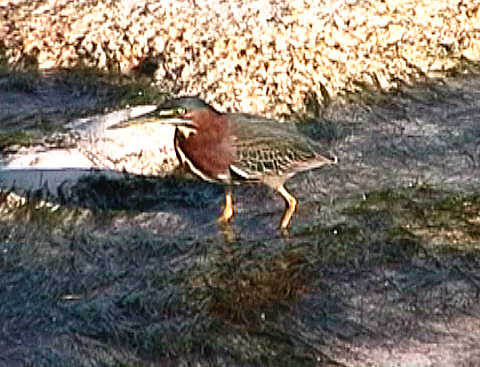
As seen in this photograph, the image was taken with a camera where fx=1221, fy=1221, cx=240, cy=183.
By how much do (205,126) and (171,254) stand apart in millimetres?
683

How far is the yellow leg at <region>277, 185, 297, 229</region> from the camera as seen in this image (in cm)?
630

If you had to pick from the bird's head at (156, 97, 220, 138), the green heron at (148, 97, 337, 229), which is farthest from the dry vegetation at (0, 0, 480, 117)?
the bird's head at (156, 97, 220, 138)

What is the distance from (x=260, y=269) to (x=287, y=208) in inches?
22.6

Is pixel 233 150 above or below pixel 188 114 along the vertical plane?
below

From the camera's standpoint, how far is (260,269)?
5.93 meters

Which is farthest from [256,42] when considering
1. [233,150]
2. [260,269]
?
[260,269]

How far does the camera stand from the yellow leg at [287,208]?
630cm

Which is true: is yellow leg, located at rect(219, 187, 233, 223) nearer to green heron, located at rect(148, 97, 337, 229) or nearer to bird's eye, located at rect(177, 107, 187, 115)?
green heron, located at rect(148, 97, 337, 229)

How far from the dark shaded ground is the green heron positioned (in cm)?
25

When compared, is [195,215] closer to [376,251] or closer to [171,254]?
[171,254]

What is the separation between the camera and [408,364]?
5.18m

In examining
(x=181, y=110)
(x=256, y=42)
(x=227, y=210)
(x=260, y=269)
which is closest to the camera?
(x=260, y=269)

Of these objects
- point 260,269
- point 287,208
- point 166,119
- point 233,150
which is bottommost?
point 260,269

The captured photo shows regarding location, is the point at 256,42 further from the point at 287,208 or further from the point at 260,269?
the point at 260,269
